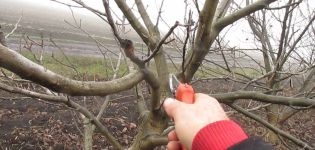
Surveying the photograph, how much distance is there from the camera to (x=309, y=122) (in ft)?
37.2

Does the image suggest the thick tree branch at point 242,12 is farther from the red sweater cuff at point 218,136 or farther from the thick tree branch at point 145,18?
the red sweater cuff at point 218,136

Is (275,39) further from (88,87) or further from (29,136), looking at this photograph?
(88,87)

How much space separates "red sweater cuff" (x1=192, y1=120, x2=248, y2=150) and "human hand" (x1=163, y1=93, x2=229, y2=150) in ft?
0.10

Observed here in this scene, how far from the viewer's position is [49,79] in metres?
1.34

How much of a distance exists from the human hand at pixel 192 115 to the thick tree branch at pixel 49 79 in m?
0.27

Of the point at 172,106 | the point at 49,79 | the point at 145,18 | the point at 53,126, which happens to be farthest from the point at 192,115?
the point at 53,126

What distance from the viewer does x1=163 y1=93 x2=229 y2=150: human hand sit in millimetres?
1276

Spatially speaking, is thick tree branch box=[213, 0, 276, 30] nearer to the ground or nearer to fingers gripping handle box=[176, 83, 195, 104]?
fingers gripping handle box=[176, 83, 195, 104]

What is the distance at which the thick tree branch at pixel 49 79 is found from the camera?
1210mm

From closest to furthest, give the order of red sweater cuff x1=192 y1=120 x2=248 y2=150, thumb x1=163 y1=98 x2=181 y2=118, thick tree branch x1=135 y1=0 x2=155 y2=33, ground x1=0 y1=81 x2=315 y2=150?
red sweater cuff x1=192 y1=120 x2=248 y2=150 < thumb x1=163 y1=98 x2=181 y2=118 < thick tree branch x1=135 y1=0 x2=155 y2=33 < ground x1=0 y1=81 x2=315 y2=150

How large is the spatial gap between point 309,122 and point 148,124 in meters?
9.81

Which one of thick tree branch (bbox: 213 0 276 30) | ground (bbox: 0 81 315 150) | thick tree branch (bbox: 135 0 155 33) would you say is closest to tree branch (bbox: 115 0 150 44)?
thick tree branch (bbox: 135 0 155 33)

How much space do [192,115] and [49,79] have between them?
48 centimetres

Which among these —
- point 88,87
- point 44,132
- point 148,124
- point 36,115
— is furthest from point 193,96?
point 36,115
